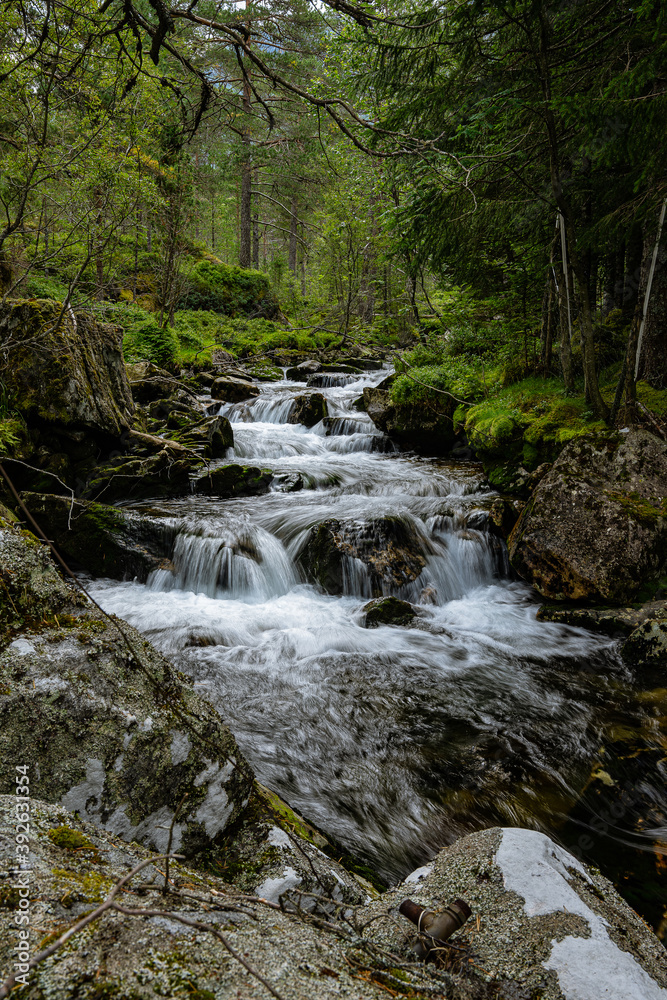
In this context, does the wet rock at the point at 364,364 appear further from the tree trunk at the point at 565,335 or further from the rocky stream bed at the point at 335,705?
the tree trunk at the point at 565,335

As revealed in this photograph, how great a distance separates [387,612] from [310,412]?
7.74 meters

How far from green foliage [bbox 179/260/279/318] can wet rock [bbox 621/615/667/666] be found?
21.1m

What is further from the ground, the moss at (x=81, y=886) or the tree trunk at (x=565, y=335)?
the tree trunk at (x=565, y=335)

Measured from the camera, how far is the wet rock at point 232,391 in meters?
13.7

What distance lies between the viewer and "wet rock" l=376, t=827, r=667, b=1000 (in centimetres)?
140

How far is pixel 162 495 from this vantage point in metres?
8.40

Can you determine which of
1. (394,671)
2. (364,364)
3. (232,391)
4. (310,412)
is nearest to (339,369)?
(364,364)

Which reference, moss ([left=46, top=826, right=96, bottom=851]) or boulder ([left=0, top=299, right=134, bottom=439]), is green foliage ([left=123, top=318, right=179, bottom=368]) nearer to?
boulder ([left=0, top=299, right=134, bottom=439])

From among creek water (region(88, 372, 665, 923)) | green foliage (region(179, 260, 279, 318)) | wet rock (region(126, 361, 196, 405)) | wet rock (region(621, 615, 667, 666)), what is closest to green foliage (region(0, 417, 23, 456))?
creek water (region(88, 372, 665, 923))

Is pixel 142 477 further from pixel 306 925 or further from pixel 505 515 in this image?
pixel 306 925

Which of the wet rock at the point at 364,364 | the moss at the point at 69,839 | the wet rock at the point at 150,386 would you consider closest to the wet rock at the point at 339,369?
the wet rock at the point at 364,364

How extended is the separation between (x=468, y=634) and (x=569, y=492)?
2152mm

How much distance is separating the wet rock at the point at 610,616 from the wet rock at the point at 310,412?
27.3ft

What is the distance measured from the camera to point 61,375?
738 cm
